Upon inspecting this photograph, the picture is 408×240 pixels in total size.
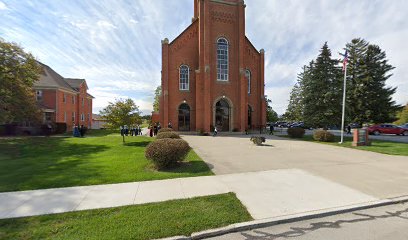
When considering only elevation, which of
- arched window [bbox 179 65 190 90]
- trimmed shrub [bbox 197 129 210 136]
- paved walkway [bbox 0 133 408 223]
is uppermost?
arched window [bbox 179 65 190 90]

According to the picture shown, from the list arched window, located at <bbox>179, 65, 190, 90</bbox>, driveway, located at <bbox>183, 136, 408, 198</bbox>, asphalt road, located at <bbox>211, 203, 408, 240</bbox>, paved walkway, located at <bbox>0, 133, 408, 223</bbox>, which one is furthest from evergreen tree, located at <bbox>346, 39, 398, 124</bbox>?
asphalt road, located at <bbox>211, 203, 408, 240</bbox>

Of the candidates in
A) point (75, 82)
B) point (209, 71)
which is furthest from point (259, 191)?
point (75, 82)

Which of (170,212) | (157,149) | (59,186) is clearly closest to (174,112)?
(157,149)

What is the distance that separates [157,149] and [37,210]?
4059 mm

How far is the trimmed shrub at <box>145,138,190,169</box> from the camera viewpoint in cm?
815

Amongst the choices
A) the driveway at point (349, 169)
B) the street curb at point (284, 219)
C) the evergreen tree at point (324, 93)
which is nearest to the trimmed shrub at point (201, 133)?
the evergreen tree at point (324, 93)

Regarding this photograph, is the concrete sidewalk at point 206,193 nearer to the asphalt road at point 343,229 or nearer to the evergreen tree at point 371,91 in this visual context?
the asphalt road at point 343,229

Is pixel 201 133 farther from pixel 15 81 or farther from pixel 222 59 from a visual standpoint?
pixel 15 81

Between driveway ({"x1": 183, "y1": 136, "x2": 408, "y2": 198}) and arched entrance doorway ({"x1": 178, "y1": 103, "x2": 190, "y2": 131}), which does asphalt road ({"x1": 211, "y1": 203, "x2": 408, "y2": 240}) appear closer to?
driveway ({"x1": 183, "y1": 136, "x2": 408, "y2": 198})

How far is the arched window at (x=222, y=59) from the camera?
1144 inches

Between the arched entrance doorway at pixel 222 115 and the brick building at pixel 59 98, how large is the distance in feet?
74.4

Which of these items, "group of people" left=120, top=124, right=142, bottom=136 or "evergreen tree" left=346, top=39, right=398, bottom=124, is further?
"evergreen tree" left=346, top=39, right=398, bottom=124

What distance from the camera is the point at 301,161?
9.99 meters

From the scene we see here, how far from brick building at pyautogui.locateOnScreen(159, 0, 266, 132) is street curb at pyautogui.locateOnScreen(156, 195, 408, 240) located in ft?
75.0
